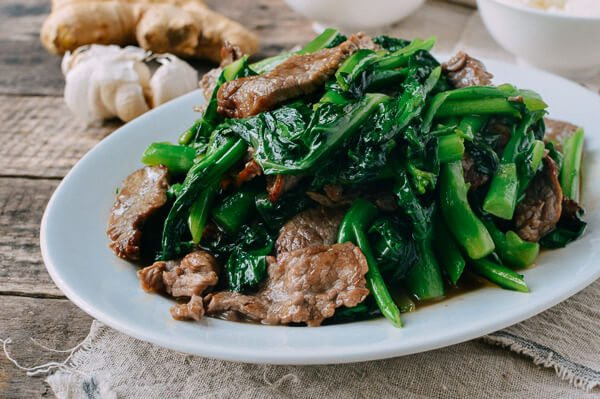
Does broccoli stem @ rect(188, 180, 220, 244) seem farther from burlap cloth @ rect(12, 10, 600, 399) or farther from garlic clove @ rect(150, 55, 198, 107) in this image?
garlic clove @ rect(150, 55, 198, 107)

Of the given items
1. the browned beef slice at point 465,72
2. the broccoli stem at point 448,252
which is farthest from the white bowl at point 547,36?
the broccoli stem at point 448,252

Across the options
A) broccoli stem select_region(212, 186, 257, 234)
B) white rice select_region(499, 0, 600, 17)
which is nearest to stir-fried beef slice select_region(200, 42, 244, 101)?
broccoli stem select_region(212, 186, 257, 234)

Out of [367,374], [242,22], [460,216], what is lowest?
[242,22]

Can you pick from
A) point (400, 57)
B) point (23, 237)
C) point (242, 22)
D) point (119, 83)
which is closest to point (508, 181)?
point (400, 57)

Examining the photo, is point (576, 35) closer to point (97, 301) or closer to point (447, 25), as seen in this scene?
point (447, 25)

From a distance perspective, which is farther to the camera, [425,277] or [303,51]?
[303,51]

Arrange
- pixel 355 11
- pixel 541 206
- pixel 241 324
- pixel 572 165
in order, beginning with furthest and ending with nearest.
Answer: pixel 355 11 → pixel 572 165 → pixel 541 206 → pixel 241 324

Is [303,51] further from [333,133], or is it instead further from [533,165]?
[533,165]
